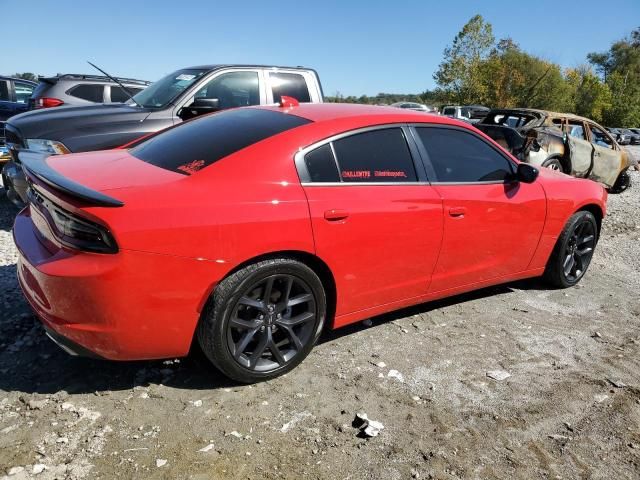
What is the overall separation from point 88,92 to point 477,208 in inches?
270

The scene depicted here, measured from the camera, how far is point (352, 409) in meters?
2.80

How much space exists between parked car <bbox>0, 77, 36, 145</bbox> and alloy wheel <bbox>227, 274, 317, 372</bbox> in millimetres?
9757

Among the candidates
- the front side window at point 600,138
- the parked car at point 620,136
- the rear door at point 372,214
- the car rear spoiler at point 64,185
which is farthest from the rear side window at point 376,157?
the parked car at point 620,136

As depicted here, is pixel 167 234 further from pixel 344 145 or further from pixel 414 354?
pixel 414 354

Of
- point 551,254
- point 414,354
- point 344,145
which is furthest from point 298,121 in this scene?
point 551,254

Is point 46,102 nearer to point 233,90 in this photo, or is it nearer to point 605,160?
point 233,90

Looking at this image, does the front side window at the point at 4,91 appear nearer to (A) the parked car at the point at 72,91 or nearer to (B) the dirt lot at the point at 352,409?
(A) the parked car at the point at 72,91

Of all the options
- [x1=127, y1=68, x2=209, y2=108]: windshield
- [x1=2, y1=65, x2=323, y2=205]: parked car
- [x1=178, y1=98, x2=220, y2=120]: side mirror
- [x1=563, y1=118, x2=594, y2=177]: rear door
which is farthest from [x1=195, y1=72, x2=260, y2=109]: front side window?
[x1=563, y1=118, x2=594, y2=177]: rear door

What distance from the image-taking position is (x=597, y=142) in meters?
11.6

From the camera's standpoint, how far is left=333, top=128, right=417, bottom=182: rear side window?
3.20m

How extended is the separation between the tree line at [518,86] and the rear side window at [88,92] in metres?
33.9

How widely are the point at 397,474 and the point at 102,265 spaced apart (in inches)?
64.6

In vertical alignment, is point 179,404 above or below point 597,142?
below

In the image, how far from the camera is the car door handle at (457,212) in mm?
3562
